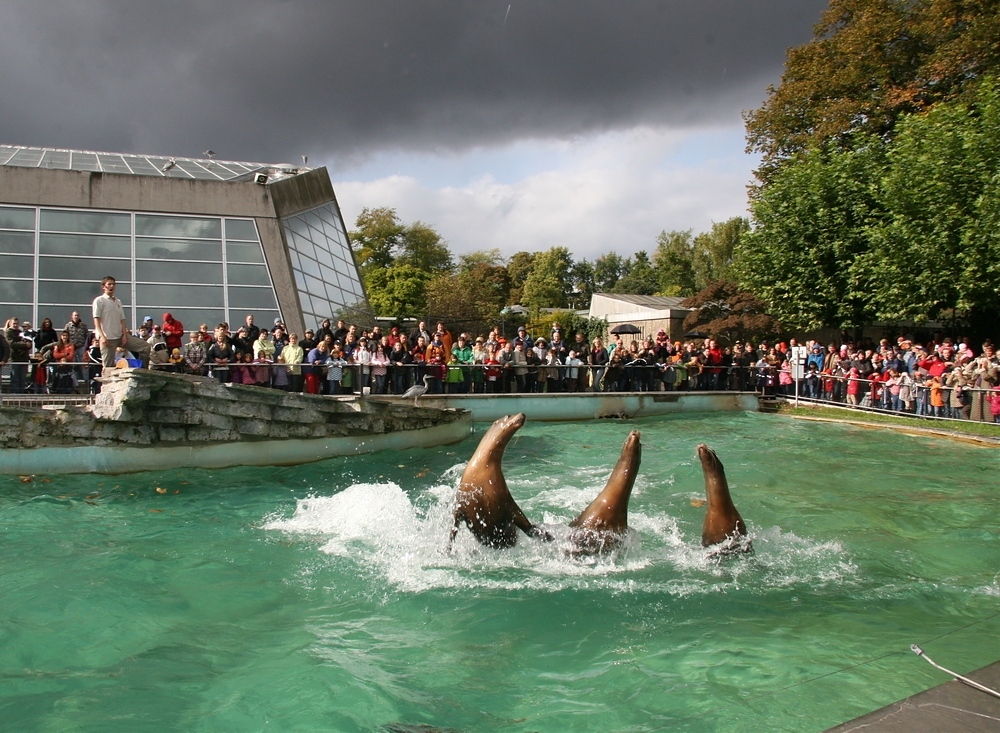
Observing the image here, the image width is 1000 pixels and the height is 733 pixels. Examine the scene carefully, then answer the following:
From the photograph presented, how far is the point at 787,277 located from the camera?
27.8 meters

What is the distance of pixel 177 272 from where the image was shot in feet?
73.4

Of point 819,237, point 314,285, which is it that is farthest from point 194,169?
point 819,237

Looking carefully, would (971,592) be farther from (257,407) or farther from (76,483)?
(76,483)

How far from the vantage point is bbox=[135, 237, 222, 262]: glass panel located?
2248 centimetres

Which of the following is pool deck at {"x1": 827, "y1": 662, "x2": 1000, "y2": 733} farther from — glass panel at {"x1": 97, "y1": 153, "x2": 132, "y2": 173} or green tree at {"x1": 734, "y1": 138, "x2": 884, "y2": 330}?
glass panel at {"x1": 97, "y1": 153, "x2": 132, "y2": 173}

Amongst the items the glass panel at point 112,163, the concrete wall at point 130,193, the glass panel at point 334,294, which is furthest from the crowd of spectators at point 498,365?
the glass panel at point 112,163

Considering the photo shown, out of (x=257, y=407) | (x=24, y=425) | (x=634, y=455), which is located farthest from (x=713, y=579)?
(x=24, y=425)

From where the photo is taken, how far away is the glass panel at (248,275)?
2291cm

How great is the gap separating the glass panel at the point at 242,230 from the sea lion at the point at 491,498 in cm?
1899

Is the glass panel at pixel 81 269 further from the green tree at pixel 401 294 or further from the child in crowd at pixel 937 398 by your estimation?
the green tree at pixel 401 294

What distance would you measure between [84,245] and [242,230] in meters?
4.37

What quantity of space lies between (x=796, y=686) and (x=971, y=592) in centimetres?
314

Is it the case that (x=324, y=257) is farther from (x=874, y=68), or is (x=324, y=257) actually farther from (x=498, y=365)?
(x=874, y=68)

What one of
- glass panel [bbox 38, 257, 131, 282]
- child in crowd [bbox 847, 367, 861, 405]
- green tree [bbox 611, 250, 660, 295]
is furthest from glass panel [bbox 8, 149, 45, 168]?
green tree [bbox 611, 250, 660, 295]
